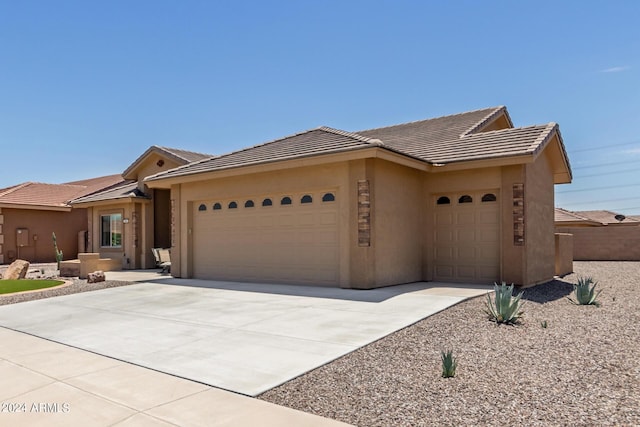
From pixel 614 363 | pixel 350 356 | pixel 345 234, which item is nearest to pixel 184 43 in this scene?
pixel 345 234

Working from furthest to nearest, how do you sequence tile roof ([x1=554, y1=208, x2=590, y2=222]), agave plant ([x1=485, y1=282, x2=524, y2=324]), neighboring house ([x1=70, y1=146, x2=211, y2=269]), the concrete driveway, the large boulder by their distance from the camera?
tile roof ([x1=554, y1=208, x2=590, y2=222]), neighboring house ([x1=70, y1=146, x2=211, y2=269]), the large boulder, agave plant ([x1=485, y1=282, x2=524, y2=324]), the concrete driveway

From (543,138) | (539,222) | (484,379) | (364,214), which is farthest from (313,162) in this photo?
(484,379)

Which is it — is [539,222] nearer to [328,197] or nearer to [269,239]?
[328,197]

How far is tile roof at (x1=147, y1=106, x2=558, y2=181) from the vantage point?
1193 centimetres

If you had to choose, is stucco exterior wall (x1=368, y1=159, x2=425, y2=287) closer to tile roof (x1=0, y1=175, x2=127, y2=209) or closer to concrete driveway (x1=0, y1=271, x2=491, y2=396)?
concrete driveway (x1=0, y1=271, x2=491, y2=396)

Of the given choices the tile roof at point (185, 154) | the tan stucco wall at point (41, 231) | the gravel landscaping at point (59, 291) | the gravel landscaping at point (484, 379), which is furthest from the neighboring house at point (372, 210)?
the tan stucco wall at point (41, 231)

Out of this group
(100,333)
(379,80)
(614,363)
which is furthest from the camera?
(379,80)

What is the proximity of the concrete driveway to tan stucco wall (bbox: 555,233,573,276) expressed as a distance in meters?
6.54

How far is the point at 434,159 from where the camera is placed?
43.5ft

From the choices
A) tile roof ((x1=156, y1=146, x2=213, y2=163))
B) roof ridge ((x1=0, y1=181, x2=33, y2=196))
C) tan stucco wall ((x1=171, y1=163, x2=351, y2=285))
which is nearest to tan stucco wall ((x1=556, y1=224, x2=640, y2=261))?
tan stucco wall ((x1=171, y1=163, x2=351, y2=285))

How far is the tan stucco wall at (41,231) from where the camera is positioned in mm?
25141

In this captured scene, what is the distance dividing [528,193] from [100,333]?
10880 mm

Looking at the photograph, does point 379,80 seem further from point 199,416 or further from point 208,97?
point 199,416

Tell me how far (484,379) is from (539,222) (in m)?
10.2
